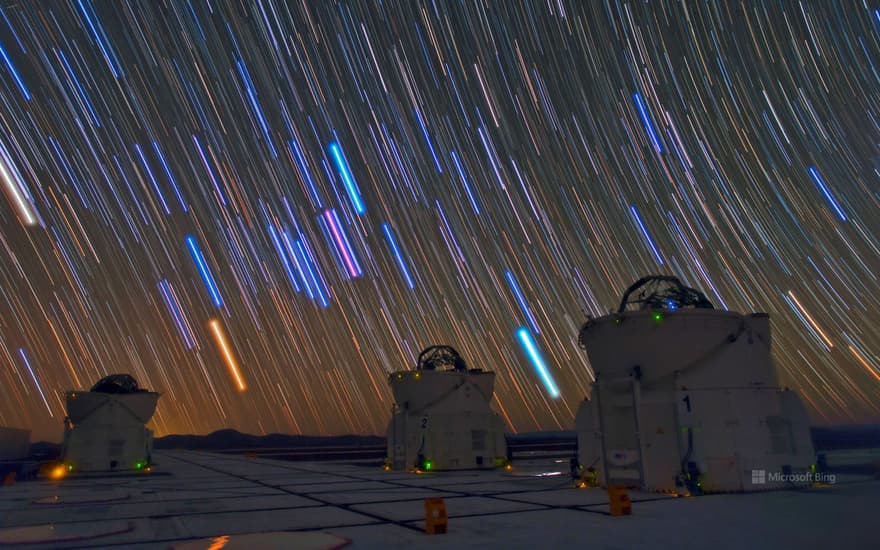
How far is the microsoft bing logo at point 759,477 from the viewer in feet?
63.1

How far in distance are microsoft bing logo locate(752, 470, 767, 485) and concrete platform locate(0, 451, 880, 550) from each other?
2.62ft

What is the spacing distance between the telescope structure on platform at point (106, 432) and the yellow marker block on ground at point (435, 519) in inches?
1322

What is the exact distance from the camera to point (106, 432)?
37938 millimetres

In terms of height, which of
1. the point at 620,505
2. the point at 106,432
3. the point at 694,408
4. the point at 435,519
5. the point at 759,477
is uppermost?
the point at 694,408

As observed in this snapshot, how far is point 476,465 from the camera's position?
35.0m

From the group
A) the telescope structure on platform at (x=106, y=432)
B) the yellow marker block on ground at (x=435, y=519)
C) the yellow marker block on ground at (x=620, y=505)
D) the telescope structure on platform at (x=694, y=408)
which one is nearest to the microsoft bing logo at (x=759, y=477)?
the telescope structure on platform at (x=694, y=408)

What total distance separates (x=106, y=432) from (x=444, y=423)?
2226 cm

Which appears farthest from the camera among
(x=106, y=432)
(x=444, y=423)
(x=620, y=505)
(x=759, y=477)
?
(x=106, y=432)

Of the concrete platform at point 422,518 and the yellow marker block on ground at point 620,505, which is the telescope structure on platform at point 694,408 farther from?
the yellow marker block on ground at point 620,505

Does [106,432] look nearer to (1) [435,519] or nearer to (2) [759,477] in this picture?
(1) [435,519]

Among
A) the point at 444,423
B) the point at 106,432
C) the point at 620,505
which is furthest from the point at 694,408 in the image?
the point at 106,432

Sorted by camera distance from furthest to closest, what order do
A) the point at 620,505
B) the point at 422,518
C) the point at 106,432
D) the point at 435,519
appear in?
the point at 106,432 → the point at 422,518 → the point at 620,505 → the point at 435,519

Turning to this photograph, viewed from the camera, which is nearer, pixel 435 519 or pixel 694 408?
pixel 435 519

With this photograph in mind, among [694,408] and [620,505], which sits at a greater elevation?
[694,408]
